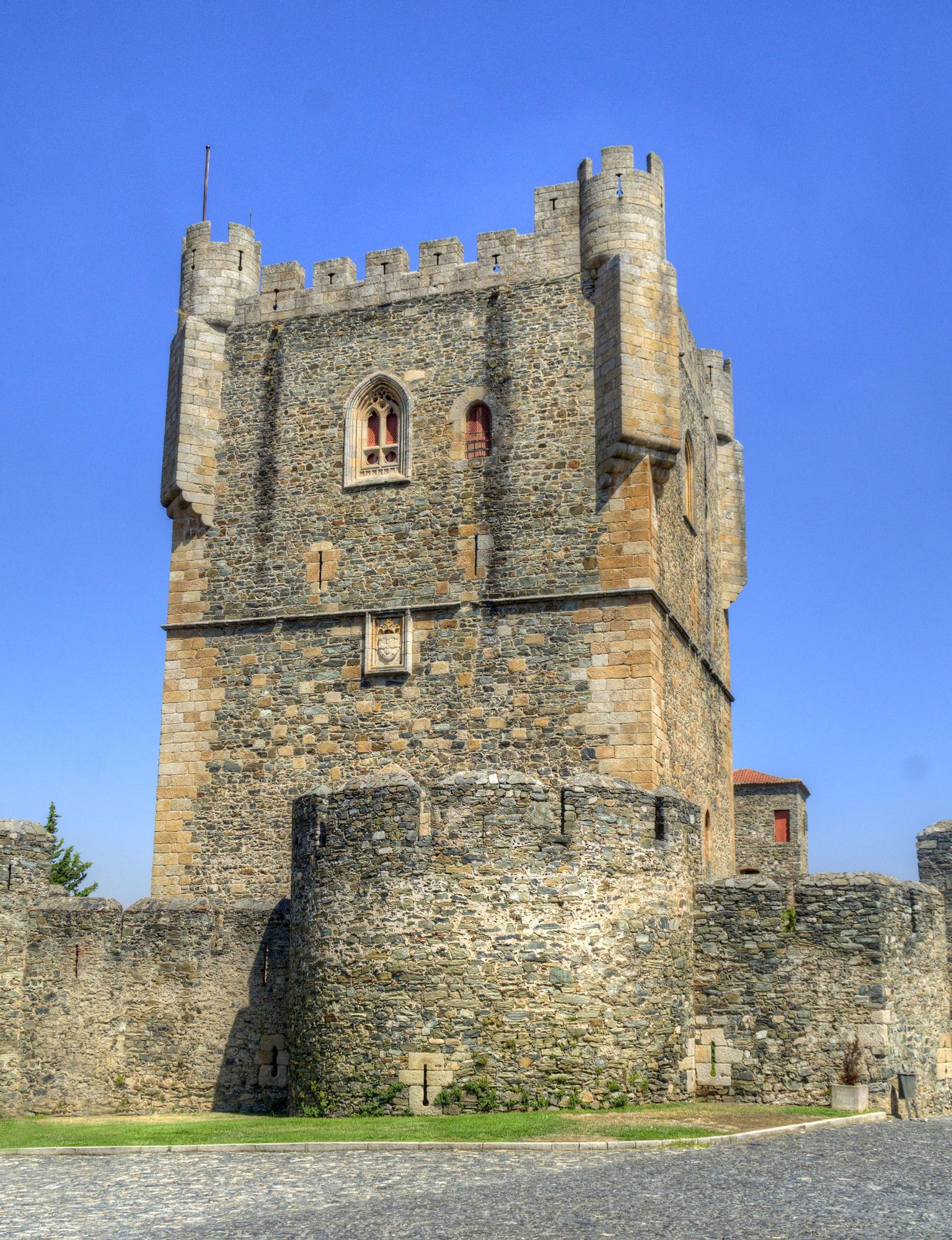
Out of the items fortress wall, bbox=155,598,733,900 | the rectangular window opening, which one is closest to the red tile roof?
the rectangular window opening

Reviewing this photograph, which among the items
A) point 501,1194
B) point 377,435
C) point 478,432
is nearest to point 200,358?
point 377,435

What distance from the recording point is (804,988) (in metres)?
15.1

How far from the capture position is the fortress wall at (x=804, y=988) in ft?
48.8

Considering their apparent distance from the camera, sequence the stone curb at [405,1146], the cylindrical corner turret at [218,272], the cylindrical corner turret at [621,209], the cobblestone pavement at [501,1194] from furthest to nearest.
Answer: the cylindrical corner turret at [218,272] → the cylindrical corner turret at [621,209] → the stone curb at [405,1146] → the cobblestone pavement at [501,1194]

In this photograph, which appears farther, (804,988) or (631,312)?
(631,312)

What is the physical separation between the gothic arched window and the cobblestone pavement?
1080 centimetres

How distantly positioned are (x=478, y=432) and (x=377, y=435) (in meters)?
1.62

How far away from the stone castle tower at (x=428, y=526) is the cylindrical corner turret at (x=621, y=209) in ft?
0.13

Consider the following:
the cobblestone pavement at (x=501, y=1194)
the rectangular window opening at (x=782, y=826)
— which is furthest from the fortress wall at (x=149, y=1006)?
the rectangular window opening at (x=782, y=826)

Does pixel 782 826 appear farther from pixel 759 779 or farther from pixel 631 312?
pixel 631 312

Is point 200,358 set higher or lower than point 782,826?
higher

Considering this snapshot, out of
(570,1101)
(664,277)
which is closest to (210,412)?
(664,277)

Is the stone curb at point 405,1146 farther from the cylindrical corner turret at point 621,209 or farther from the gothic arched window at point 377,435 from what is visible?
the cylindrical corner turret at point 621,209

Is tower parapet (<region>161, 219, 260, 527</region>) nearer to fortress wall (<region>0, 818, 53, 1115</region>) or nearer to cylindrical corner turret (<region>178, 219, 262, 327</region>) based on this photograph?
cylindrical corner turret (<region>178, 219, 262, 327</region>)
